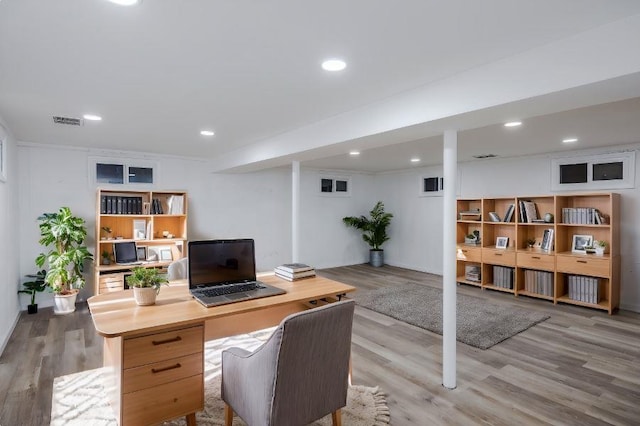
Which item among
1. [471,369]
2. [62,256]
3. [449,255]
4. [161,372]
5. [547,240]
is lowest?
[471,369]

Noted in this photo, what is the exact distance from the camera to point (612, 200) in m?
4.70

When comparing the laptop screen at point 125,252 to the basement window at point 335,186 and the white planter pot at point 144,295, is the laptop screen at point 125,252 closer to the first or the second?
the white planter pot at point 144,295

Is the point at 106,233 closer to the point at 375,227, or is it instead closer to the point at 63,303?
the point at 63,303

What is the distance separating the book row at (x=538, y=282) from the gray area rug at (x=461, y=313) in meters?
0.81

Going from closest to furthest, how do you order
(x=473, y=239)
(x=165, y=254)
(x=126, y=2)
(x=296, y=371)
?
(x=126, y=2) → (x=296, y=371) → (x=165, y=254) → (x=473, y=239)

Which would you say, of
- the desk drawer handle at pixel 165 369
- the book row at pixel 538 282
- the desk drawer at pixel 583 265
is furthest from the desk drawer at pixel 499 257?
the desk drawer handle at pixel 165 369

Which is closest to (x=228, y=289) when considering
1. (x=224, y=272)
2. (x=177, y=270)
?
(x=224, y=272)

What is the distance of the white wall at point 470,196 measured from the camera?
4.88m

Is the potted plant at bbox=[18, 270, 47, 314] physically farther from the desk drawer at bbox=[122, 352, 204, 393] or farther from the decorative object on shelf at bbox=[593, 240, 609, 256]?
the decorative object on shelf at bbox=[593, 240, 609, 256]

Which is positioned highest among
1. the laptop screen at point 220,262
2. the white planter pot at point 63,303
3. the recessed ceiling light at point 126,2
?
the recessed ceiling light at point 126,2

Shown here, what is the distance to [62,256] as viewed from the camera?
441 centimetres

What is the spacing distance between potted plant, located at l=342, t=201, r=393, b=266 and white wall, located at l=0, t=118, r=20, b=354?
18.7 feet

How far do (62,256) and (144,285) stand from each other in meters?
3.13

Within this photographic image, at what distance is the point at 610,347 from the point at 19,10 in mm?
5150
